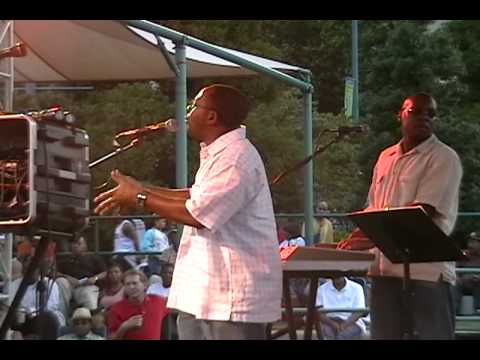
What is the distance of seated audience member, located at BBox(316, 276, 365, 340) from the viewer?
5.74m

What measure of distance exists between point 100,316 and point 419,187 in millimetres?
2720

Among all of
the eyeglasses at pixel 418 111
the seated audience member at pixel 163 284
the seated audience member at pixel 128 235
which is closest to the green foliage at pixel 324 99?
the seated audience member at pixel 128 235

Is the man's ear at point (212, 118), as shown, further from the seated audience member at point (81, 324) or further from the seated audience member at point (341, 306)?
the seated audience member at point (81, 324)

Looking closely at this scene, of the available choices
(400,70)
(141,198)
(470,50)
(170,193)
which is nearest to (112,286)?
(170,193)

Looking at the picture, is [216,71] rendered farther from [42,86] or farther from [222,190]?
[222,190]

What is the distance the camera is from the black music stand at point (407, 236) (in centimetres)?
341

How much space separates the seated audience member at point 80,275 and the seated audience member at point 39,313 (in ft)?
0.50

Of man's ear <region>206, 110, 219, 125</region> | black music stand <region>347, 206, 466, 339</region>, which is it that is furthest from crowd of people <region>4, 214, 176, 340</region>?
black music stand <region>347, 206, 466, 339</region>

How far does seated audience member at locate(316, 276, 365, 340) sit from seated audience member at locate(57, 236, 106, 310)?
1.39 m

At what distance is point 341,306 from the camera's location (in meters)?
6.07

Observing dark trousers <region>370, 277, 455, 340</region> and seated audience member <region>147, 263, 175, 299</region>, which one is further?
seated audience member <region>147, 263, 175, 299</region>

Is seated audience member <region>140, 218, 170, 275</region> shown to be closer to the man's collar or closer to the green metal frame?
the green metal frame
